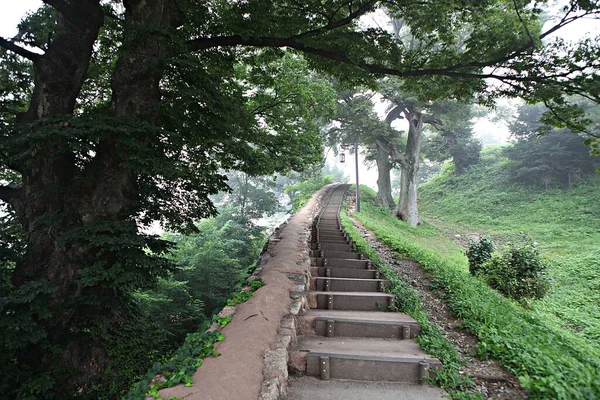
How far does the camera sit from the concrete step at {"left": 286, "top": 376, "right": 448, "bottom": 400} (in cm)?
298

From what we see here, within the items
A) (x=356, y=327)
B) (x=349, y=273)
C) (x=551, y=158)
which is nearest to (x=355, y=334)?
(x=356, y=327)

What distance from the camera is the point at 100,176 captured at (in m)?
4.48

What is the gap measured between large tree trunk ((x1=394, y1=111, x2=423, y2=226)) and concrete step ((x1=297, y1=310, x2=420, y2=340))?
16.1 m

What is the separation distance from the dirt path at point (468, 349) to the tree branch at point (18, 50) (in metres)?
7.12

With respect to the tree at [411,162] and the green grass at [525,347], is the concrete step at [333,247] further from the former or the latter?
the tree at [411,162]

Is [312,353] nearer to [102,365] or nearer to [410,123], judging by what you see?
[102,365]

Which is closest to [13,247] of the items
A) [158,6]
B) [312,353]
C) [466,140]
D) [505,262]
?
[158,6]

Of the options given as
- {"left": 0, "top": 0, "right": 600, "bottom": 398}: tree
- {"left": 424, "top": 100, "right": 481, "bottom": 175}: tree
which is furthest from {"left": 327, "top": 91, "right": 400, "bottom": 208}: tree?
{"left": 0, "top": 0, "right": 600, "bottom": 398}: tree

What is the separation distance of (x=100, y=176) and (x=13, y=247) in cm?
172

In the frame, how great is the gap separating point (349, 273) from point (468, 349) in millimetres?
2378

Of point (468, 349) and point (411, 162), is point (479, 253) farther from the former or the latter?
point (411, 162)

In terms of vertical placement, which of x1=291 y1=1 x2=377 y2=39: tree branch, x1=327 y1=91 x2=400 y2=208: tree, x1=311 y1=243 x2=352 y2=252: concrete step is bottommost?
x1=311 y1=243 x2=352 y2=252: concrete step

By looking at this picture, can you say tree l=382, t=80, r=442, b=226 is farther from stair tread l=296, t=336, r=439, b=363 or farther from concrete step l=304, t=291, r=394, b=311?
stair tread l=296, t=336, r=439, b=363

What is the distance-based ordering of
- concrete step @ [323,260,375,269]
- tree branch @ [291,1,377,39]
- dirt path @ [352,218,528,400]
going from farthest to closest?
1. concrete step @ [323,260,375,269]
2. tree branch @ [291,1,377,39]
3. dirt path @ [352,218,528,400]
